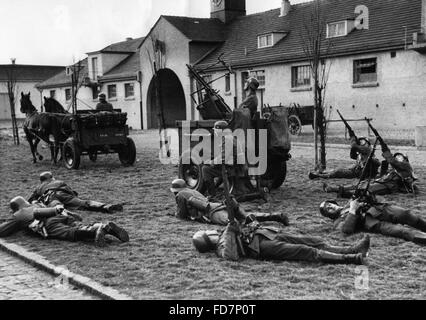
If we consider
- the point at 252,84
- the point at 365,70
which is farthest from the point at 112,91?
the point at 252,84

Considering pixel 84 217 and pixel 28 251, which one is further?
pixel 84 217

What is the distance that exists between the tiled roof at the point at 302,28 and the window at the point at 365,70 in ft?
1.83

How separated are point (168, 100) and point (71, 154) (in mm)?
25018

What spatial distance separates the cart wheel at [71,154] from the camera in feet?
53.1

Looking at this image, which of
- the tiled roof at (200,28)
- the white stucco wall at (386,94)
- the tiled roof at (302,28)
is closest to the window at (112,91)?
the tiled roof at (200,28)

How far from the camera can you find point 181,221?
8922mm

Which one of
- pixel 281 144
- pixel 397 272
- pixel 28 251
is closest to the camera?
pixel 397 272

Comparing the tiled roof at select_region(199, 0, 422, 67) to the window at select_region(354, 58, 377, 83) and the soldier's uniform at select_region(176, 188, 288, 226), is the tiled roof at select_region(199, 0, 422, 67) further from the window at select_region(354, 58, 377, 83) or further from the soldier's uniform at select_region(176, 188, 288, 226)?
the soldier's uniform at select_region(176, 188, 288, 226)

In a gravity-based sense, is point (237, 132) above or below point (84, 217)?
above

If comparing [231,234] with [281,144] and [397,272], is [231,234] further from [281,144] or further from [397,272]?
[281,144]

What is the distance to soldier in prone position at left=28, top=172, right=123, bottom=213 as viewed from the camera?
9023mm

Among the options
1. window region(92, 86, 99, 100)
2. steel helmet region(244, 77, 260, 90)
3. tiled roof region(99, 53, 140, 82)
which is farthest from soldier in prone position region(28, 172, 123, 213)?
window region(92, 86, 99, 100)
